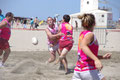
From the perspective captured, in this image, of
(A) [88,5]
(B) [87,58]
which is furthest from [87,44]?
(A) [88,5]

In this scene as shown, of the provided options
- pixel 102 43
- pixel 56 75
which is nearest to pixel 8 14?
pixel 56 75

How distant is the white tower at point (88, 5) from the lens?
57031mm

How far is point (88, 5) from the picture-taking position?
58031 millimetres

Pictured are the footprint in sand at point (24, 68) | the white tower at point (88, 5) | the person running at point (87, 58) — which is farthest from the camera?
the white tower at point (88, 5)

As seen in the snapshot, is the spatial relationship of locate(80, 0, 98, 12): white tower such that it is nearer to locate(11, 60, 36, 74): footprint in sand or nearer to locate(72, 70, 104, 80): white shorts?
locate(11, 60, 36, 74): footprint in sand

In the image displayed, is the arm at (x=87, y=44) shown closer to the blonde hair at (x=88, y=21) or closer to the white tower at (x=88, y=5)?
the blonde hair at (x=88, y=21)

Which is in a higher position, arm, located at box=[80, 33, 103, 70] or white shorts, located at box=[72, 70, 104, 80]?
arm, located at box=[80, 33, 103, 70]

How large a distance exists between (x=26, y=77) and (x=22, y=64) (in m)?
1.18

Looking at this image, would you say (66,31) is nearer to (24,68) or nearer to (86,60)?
(24,68)

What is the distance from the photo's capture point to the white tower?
5703 cm

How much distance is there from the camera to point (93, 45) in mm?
3207

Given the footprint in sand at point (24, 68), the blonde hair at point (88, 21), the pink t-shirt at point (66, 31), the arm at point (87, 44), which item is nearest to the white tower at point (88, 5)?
the footprint in sand at point (24, 68)

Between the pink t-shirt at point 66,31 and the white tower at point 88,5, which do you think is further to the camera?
the white tower at point 88,5

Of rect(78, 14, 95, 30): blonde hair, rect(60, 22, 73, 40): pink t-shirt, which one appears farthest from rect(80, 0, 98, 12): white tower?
rect(78, 14, 95, 30): blonde hair
